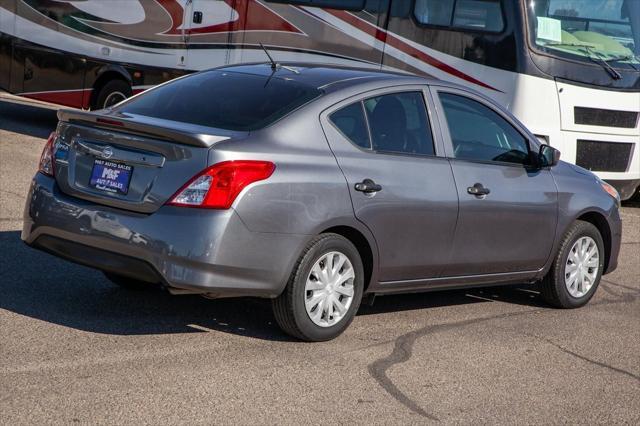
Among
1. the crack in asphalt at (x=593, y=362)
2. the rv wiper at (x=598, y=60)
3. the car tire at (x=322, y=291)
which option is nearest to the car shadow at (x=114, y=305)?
the car tire at (x=322, y=291)

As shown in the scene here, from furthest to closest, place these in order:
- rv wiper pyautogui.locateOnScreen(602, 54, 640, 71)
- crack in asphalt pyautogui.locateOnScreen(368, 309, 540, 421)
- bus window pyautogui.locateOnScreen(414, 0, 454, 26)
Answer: bus window pyautogui.locateOnScreen(414, 0, 454, 26) → rv wiper pyautogui.locateOnScreen(602, 54, 640, 71) → crack in asphalt pyautogui.locateOnScreen(368, 309, 540, 421)

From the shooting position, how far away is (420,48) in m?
13.8

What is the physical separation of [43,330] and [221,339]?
Answer: 3.21 feet

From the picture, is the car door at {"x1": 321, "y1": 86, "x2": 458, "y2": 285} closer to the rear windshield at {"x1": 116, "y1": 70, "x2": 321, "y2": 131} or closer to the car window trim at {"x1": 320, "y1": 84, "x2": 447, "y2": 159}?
the car window trim at {"x1": 320, "y1": 84, "x2": 447, "y2": 159}

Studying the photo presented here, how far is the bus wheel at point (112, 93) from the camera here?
16062mm

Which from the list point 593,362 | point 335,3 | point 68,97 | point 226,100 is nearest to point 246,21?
point 335,3

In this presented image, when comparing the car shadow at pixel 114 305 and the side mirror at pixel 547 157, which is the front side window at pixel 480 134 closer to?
the side mirror at pixel 547 157

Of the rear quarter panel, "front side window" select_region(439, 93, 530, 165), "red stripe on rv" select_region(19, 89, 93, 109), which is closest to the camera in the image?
the rear quarter panel

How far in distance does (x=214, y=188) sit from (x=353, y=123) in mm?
1202

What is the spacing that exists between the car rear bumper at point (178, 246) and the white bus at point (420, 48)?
23.7ft

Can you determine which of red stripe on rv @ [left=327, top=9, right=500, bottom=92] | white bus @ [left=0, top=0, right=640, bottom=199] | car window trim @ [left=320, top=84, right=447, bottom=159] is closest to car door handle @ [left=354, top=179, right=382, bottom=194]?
car window trim @ [left=320, top=84, right=447, bottom=159]

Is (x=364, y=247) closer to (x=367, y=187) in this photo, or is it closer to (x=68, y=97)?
(x=367, y=187)

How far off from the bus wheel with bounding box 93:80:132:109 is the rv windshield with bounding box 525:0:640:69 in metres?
5.89

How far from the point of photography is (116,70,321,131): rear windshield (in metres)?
6.71
